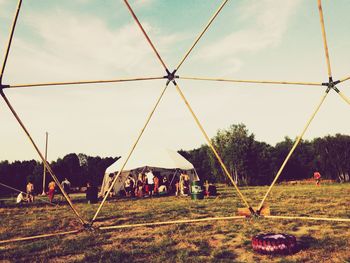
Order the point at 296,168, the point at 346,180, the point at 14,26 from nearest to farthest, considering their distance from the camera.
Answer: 1. the point at 14,26
2. the point at 346,180
3. the point at 296,168

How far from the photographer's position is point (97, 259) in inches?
177

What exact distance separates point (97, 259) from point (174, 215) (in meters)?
4.56

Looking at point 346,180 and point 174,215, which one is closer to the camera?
point 174,215

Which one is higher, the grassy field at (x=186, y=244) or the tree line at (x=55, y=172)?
the tree line at (x=55, y=172)

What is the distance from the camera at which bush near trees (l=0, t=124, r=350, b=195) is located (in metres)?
33.8

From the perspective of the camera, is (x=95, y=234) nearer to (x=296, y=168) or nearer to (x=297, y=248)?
(x=297, y=248)

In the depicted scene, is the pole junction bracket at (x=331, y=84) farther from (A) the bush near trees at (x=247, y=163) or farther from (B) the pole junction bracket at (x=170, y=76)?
(A) the bush near trees at (x=247, y=163)

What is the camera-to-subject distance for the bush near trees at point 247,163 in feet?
111

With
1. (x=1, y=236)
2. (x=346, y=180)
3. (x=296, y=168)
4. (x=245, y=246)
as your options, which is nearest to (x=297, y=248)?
(x=245, y=246)

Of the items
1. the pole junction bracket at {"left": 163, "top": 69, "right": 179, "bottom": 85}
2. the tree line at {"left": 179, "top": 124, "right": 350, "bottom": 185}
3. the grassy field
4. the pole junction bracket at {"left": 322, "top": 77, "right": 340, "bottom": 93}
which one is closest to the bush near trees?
the tree line at {"left": 179, "top": 124, "right": 350, "bottom": 185}

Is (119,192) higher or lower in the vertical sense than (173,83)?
lower

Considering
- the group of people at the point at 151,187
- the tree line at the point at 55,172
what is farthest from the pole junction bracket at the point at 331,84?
the tree line at the point at 55,172

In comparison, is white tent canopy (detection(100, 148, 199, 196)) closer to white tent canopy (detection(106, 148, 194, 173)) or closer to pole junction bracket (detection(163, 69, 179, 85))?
white tent canopy (detection(106, 148, 194, 173))

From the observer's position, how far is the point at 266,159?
53.5 metres
